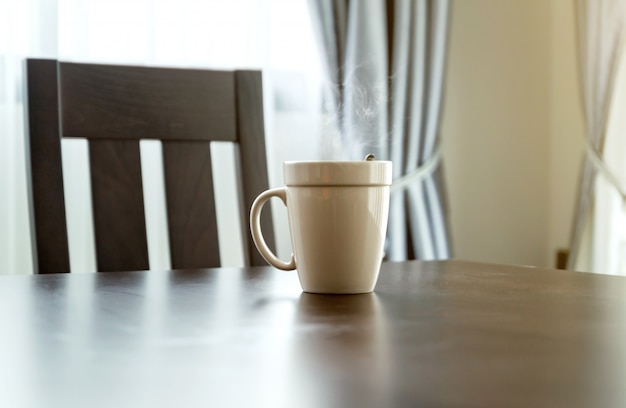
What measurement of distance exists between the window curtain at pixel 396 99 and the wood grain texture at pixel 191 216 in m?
1.34

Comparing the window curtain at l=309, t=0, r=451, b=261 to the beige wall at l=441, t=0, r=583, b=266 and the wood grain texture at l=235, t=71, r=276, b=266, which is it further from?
the wood grain texture at l=235, t=71, r=276, b=266

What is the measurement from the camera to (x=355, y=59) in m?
2.40

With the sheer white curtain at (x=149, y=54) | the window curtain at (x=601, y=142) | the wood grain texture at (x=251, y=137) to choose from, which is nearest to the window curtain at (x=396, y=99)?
the sheer white curtain at (x=149, y=54)

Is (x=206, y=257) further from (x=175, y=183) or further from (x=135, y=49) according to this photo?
(x=135, y=49)

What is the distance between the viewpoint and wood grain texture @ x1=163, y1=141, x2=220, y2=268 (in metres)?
1.05

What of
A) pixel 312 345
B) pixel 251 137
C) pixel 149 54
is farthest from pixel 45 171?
pixel 149 54

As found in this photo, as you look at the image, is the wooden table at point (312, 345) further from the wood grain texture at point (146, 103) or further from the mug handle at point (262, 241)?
the wood grain texture at point (146, 103)

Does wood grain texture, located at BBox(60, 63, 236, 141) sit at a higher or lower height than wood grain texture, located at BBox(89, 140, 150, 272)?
higher

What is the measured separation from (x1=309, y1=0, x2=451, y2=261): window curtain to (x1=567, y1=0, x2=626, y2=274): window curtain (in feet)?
1.70

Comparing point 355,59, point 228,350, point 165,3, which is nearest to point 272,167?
point 355,59

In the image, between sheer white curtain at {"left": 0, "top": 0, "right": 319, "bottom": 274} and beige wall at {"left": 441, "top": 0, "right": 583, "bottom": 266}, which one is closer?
sheer white curtain at {"left": 0, "top": 0, "right": 319, "bottom": 274}

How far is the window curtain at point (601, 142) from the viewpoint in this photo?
2.62 m

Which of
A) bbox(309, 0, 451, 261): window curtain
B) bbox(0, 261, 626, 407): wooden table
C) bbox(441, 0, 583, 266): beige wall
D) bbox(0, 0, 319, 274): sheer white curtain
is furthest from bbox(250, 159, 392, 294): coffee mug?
bbox(441, 0, 583, 266): beige wall

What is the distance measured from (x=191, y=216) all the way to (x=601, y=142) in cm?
194
